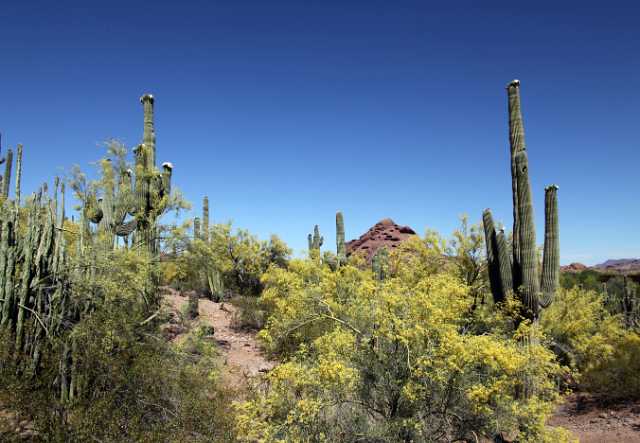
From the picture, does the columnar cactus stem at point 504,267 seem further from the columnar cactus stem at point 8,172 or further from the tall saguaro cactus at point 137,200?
the columnar cactus stem at point 8,172

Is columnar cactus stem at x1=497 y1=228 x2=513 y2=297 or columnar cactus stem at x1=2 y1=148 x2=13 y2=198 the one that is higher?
columnar cactus stem at x1=2 y1=148 x2=13 y2=198

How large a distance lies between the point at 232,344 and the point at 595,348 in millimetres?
11669

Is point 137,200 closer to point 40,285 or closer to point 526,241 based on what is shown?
point 40,285

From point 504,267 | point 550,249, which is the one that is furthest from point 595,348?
point 504,267

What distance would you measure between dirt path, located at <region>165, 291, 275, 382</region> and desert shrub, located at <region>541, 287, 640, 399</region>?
8.24 meters

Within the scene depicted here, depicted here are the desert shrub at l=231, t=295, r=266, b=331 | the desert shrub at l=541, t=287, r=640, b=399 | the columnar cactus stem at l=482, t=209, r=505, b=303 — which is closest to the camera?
the columnar cactus stem at l=482, t=209, r=505, b=303

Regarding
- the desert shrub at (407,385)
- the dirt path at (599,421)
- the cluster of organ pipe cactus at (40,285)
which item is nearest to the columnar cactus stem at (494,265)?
the desert shrub at (407,385)

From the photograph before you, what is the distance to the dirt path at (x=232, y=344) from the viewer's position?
11672 mm

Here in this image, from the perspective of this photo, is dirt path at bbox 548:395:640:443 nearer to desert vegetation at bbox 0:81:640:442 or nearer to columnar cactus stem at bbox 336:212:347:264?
A: desert vegetation at bbox 0:81:640:442

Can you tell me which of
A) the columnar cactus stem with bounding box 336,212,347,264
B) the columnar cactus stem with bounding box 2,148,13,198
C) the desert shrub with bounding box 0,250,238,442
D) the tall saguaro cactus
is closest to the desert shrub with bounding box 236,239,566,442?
the desert shrub with bounding box 0,250,238,442

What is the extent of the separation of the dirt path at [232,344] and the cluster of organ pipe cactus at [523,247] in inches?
258

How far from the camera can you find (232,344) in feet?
48.8

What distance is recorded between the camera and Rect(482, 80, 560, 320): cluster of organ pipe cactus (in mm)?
8789

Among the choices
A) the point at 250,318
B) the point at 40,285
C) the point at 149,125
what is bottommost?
the point at 250,318
